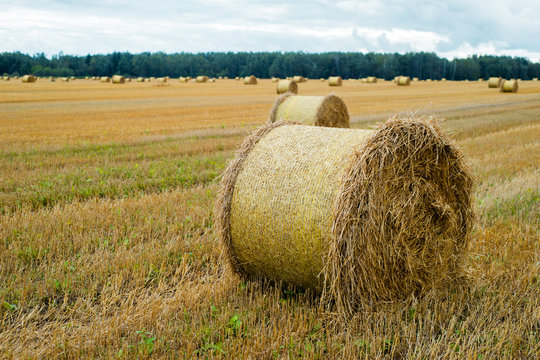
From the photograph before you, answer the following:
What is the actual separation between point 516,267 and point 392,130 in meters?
2.08

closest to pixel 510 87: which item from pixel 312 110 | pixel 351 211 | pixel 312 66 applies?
pixel 312 110

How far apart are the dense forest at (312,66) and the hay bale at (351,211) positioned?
93866 mm

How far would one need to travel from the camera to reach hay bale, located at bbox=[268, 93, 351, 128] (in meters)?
13.2

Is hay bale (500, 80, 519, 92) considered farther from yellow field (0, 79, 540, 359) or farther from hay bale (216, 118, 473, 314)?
hay bale (216, 118, 473, 314)

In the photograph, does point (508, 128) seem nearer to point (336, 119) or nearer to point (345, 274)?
point (336, 119)

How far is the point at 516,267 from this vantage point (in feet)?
16.5

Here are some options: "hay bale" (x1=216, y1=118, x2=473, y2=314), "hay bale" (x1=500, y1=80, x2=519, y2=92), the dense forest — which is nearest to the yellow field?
"hay bale" (x1=216, y1=118, x2=473, y2=314)

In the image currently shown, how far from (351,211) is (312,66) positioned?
9733cm

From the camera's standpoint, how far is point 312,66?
9838cm

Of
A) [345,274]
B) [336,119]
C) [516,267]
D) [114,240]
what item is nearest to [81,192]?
[114,240]

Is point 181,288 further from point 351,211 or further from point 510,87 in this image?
point 510,87

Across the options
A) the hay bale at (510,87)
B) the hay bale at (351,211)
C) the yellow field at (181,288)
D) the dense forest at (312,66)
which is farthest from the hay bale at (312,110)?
the dense forest at (312,66)

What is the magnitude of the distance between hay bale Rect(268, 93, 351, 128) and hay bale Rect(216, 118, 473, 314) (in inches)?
321

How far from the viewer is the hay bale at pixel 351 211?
4043mm
